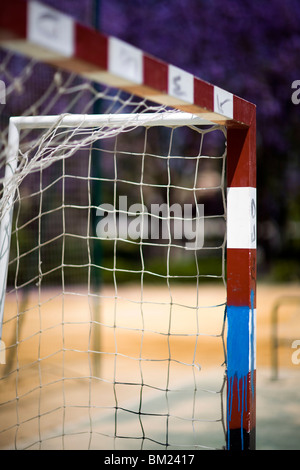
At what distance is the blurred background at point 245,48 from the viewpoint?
14.2 meters

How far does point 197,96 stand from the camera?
2.55m

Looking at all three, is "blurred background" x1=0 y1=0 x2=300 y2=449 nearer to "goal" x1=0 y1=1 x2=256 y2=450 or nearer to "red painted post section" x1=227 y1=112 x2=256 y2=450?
"goal" x1=0 y1=1 x2=256 y2=450

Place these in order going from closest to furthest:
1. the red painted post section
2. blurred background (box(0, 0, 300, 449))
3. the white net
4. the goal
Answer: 1. the goal
2. the red painted post section
3. the white net
4. blurred background (box(0, 0, 300, 449))

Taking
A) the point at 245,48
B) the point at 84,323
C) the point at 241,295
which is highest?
the point at 245,48

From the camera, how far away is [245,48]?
1442 centimetres

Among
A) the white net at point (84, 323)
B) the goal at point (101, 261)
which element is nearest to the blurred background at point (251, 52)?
the white net at point (84, 323)

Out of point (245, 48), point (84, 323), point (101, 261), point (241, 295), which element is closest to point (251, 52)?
point (245, 48)

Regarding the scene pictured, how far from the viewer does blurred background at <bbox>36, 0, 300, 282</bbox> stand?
14.2 meters

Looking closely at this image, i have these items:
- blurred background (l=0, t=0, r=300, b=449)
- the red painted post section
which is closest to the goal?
the red painted post section

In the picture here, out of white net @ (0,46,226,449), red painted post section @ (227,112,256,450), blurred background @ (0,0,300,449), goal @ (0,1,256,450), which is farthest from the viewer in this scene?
blurred background @ (0,0,300,449)

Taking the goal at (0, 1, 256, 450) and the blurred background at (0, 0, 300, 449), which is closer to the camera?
the goal at (0, 1, 256, 450)

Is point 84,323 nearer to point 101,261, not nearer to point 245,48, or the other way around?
point 101,261

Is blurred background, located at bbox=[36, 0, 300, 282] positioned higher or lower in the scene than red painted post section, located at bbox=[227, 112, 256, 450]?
higher
